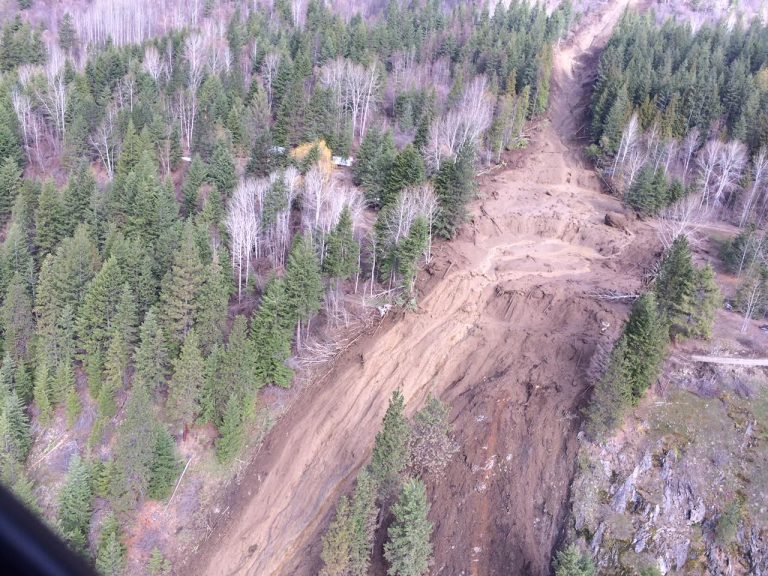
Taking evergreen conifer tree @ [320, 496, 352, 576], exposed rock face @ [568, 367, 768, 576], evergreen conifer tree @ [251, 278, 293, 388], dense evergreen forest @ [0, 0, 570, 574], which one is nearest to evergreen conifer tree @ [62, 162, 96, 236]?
dense evergreen forest @ [0, 0, 570, 574]

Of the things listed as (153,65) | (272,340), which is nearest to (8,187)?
(153,65)

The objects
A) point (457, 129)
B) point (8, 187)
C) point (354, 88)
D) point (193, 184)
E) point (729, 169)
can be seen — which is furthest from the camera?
point (354, 88)

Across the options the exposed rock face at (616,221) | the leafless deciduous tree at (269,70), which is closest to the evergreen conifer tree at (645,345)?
the exposed rock face at (616,221)

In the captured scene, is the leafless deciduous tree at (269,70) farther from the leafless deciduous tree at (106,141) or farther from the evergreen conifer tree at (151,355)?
the evergreen conifer tree at (151,355)

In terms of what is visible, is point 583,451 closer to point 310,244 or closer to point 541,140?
point 310,244

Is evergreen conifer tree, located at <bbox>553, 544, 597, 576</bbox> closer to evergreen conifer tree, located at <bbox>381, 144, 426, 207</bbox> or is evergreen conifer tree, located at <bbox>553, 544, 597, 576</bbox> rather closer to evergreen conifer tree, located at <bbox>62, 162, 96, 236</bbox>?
evergreen conifer tree, located at <bbox>381, 144, 426, 207</bbox>

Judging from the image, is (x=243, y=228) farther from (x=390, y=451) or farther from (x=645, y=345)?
(x=645, y=345)
